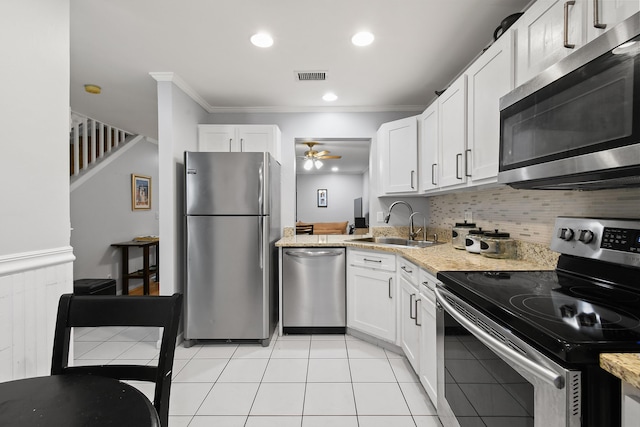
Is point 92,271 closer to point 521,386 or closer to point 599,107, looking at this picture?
point 521,386

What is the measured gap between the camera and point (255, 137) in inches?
129

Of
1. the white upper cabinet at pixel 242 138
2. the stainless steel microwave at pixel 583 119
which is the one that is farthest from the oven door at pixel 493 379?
the white upper cabinet at pixel 242 138

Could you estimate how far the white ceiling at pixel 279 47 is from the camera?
1.84m

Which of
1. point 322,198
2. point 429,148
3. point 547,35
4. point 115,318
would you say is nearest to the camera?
point 115,318

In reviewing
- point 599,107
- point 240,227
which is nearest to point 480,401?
point 599,107

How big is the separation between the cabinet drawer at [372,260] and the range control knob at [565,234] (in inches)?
46.6

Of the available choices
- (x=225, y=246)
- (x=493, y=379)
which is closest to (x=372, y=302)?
(x=225, y=246)

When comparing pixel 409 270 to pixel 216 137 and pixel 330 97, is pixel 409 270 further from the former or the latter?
pixel 216 137

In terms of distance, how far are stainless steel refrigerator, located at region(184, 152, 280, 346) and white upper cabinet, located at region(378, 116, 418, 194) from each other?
123 centimetres

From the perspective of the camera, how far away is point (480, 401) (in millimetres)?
1144

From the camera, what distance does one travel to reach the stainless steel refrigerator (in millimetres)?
2688

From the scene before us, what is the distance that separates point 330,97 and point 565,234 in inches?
93.3

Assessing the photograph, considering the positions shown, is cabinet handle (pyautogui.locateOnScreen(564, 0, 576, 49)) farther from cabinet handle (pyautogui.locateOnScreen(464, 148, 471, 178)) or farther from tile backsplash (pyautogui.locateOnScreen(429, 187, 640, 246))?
cabinet handle (pyautogui.locateOnScreen(464, 148, 471, 178))

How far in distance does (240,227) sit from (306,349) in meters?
1.18
